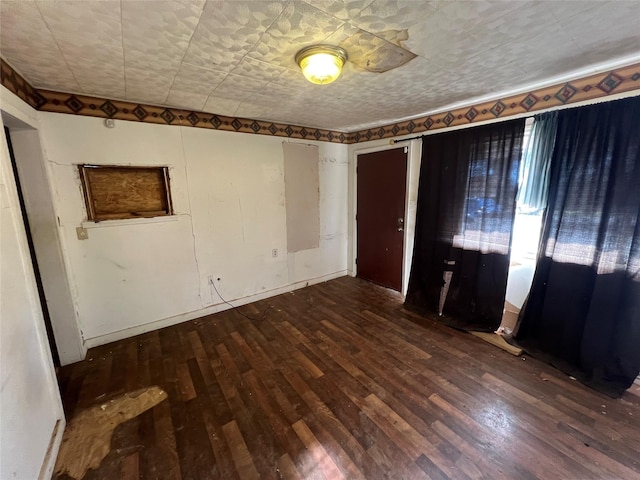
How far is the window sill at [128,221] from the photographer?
2381 mm

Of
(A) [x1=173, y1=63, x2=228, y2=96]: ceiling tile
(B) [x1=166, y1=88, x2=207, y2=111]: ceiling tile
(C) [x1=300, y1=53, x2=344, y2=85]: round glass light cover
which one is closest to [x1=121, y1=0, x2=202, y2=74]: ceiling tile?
(A) [x1=173, y1=63, x2=228, y2=96]: ceiling tile

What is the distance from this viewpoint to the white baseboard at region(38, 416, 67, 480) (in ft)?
4.41

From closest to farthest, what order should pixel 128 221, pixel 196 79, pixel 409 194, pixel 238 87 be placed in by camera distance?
pixel 196 79, pixel 238 87, pixel 128 221, pixel 409 194

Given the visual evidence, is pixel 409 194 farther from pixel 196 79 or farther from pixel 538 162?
pixel 196 79

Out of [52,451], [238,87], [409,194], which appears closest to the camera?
[52,451]

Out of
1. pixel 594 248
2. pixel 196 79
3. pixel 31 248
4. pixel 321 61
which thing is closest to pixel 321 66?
pixel 321 61

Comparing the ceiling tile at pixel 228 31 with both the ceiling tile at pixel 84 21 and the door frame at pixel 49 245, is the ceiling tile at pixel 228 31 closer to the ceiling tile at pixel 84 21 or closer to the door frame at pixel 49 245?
the ceiling tile at pixel 84 21

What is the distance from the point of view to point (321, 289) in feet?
12.7

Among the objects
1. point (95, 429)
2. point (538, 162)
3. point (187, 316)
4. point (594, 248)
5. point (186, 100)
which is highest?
point (186, 100)

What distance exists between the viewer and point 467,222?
2717 mm

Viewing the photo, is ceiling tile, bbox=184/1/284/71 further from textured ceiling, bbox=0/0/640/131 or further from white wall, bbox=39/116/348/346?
white wall, bbox=39/116/348/346

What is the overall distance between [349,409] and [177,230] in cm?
241

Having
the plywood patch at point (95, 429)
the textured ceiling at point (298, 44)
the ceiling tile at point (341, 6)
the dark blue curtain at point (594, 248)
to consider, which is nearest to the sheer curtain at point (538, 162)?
the dark blue curtain at point (594, 248)

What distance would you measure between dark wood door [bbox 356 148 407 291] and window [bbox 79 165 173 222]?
8.67 ft
